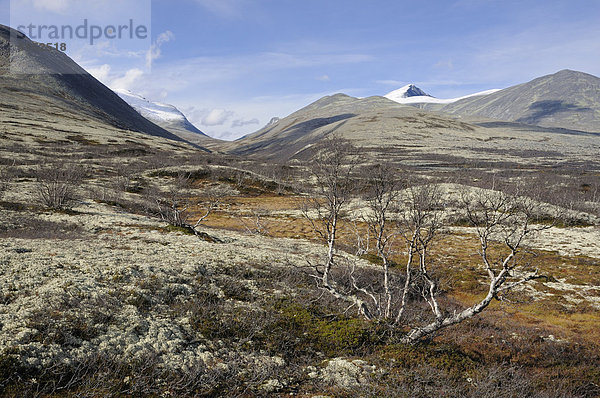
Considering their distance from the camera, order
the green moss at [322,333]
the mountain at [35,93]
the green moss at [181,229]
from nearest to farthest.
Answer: the green moss at [322,333] < the green moss at [181,229] < the mountain at [35,93]

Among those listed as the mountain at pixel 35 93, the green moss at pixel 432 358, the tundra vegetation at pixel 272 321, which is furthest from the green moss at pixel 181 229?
the mountain at pixel 35 93

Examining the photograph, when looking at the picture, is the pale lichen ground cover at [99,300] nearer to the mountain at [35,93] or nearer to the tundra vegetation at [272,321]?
the tundra vegetation at [272,321]

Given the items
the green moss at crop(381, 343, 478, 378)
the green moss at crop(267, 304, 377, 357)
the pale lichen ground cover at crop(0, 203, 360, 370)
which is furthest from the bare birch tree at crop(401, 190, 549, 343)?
the pale lichen ground cover at crop(0, 203, 360, 370)

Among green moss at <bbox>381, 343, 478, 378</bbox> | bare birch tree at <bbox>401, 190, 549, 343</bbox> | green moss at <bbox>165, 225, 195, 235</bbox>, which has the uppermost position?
bare birch tree at <bbox>401, 190, 549, 343</bbox>

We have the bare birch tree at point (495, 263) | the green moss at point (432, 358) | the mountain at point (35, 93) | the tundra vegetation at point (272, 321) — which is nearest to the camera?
the tundra vegetation at point (272, 321)

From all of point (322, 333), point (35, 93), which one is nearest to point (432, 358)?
point (322, 333)

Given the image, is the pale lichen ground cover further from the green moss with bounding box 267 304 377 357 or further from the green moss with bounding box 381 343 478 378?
the green moss with bounding box 381 343 478 378

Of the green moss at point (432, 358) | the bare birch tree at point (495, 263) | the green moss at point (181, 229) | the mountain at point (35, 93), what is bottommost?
the green moss at point (432, 358)

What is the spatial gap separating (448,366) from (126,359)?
8.44 metres

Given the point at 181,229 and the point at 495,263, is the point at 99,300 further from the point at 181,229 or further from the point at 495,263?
the point at 181,229

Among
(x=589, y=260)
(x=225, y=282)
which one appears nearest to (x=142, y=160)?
(x=225, y=282)

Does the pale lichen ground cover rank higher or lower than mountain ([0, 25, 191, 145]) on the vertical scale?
lower

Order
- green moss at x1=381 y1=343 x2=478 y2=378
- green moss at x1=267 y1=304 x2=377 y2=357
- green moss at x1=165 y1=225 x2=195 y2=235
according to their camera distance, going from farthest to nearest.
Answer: green moss at x1=165 y1=225 x2=195 y2=235
green moss at x1=267 y1=304 x2=377 y2=357
green moss at x1=381 y1=343 x2=478 y2=378

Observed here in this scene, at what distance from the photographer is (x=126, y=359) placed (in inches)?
292
